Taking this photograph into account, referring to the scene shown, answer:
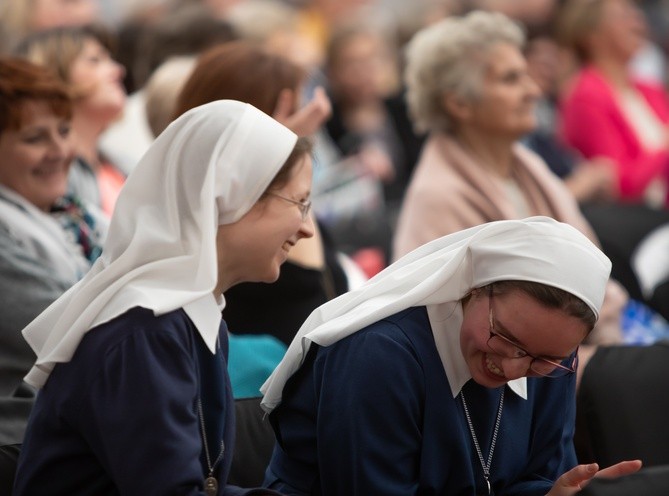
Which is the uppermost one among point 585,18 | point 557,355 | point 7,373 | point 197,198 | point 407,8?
point 197,198

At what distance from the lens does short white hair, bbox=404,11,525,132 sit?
4.66m

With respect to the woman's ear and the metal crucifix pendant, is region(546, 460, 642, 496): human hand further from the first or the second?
the woman's ear

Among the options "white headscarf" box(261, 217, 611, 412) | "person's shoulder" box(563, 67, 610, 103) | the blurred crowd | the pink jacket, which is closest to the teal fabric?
the blurred crowd

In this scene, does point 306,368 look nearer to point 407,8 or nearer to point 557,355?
point 557,355

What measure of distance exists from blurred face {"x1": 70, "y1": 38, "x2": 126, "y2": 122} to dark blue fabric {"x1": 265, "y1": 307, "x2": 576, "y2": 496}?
2322mm

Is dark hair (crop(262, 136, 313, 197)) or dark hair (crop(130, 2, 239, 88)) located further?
dark hair (crop(130, 2, 239, 88))

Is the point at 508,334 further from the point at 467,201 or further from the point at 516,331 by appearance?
the point at 467,201

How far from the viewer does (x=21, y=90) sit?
11.9 ft

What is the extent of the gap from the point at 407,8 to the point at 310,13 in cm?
191

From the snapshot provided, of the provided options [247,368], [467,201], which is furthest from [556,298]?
[467,201]

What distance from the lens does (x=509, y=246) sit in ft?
8.24

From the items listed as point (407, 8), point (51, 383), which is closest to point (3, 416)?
point (51, 383)

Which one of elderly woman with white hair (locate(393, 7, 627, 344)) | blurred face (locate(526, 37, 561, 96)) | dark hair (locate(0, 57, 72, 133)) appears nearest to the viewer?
dark hair (locate(0, 57, 72, 133))

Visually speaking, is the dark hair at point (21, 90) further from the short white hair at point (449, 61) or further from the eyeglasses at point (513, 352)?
the eyeglasses at point (513, 352)
